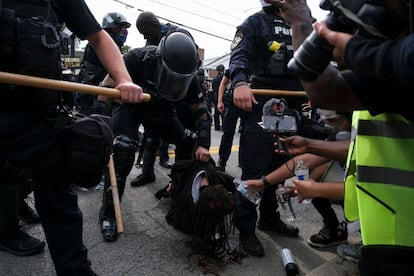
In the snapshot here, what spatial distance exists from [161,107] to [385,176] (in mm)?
2270

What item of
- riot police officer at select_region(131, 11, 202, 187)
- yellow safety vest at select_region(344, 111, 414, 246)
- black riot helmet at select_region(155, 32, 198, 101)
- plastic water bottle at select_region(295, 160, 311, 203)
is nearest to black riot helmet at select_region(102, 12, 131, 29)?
riot police officer at select_region(131, 11, 202, 187)

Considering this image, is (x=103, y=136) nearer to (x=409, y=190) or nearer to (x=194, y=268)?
(x=194, y=268)

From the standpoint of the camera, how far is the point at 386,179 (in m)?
0.99

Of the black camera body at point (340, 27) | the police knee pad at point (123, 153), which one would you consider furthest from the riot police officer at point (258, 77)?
the black camera body at point (340, 27)

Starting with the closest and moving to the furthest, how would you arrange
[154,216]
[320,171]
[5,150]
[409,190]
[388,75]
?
[388,75] < [409,190] < [5,150] < [320,171] < [154,216]

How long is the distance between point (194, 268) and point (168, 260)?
→ 202 mm

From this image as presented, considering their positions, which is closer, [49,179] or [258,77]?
[49,179]

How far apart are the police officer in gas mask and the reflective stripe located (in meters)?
1.79

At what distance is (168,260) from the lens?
233cm

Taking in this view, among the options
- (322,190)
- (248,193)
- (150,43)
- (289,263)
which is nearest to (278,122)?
(322,190)

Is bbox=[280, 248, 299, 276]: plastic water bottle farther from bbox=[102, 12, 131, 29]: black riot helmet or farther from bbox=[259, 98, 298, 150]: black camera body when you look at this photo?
bbox=[102, 12, 131, 29]: black riot helmet

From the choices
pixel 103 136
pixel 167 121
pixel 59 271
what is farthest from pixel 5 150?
pixel 167 121

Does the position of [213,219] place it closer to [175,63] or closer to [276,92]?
[276,92]

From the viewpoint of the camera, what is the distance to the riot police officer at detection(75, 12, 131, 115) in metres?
3.92
